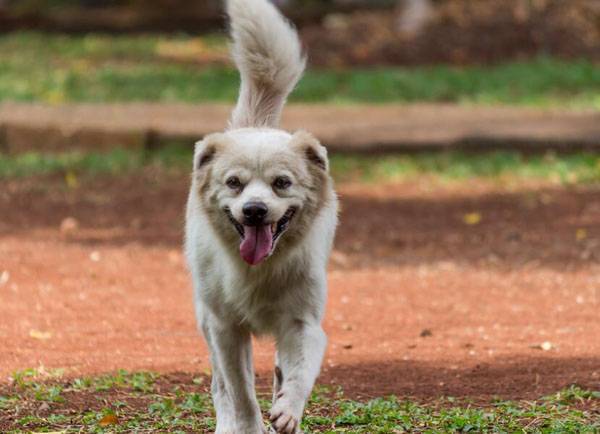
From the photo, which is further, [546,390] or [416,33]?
[416,33]

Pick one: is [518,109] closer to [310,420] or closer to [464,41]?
[464,41]

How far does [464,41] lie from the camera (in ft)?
65.1

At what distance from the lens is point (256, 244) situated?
5.30 metres

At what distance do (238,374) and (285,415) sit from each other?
558 mm

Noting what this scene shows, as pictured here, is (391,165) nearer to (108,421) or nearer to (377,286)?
(377,286)

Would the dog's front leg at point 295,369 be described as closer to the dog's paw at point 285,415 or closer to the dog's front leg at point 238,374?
the dog's paw at point 285,415

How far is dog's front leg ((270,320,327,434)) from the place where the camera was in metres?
5.12

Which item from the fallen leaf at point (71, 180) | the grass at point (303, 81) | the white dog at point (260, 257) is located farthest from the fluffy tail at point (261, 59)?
the grass at point (303, 81)

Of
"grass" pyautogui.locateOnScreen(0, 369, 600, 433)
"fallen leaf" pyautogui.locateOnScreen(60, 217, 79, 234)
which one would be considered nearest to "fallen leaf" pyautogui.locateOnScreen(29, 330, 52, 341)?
"grass" pyautogui.locateOnScreen(0, 369, 600, 433)

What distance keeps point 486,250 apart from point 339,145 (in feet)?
12.1

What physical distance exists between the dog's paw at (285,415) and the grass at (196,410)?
0.55m

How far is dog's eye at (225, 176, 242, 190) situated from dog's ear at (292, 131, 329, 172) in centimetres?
28

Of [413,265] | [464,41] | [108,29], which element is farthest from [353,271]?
[108,29]

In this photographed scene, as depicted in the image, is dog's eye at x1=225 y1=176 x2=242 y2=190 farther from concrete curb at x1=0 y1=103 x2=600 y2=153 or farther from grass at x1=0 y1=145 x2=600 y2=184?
concrete curb at x1=0 y1=103 x2=600 y2=153
